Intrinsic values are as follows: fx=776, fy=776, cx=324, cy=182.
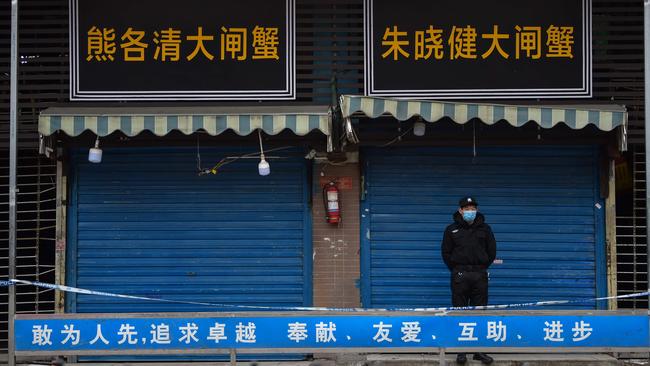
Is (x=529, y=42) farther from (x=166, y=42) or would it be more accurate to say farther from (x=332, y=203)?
(x=166, y=42)

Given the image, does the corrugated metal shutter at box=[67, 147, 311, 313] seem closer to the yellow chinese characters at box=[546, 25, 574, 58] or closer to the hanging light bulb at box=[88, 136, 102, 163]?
the hanging light bulb at box=[88, 136, 102, 163]

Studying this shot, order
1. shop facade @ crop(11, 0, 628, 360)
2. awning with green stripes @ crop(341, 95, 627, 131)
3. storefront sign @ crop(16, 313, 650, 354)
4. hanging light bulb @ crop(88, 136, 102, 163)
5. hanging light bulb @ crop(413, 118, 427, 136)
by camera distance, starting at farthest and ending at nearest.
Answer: shop facade @ crop(11, 0, 628, 360) < hanging light bulb @ crop(413, 118, 427, 136) < hanging light bulb @ crop(88, 136, 102, 163) < awning with green stripes @ crop(341, 95, 627, 131) < storefront sign @ crop(16, 313, 650, 354)

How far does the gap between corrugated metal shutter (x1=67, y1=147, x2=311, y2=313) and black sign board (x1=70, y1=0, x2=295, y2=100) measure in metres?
0.84

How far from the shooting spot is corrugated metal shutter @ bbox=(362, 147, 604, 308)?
10.1 m

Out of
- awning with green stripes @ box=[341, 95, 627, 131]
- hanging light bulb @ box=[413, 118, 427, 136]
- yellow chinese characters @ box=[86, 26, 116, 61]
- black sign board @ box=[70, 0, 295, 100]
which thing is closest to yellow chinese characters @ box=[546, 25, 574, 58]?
awning with green stripes @ box=[341, 95, 627, 131]

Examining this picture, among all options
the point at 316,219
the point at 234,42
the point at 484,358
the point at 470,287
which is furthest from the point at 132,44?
the point at 484,358

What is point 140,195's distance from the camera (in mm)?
10141

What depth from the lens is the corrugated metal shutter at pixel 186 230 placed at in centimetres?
1010

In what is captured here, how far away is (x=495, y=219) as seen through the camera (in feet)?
33.2

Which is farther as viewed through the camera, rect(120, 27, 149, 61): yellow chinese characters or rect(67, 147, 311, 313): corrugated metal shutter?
rect(67, 147, 311, 313): corrugated metal shutter

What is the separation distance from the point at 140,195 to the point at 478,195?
14.5 feet

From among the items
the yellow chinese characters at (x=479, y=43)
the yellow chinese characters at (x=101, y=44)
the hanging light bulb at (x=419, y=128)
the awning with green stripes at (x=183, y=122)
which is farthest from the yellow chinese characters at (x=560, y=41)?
the yellow chinese characters at (x=101, y=44)

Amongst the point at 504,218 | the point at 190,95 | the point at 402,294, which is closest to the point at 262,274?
the point at 402,294

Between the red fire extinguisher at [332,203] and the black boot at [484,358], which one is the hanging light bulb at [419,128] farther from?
the black boot at [484,358]
